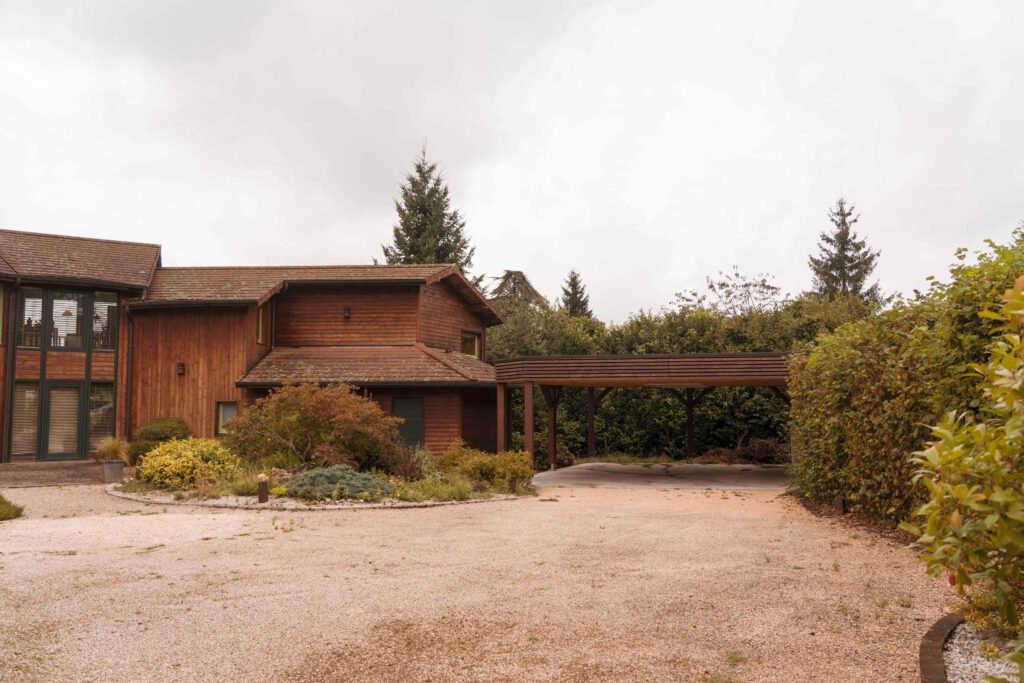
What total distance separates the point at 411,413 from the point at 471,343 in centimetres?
556

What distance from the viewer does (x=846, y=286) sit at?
5219cm

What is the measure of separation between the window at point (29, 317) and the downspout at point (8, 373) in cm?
15

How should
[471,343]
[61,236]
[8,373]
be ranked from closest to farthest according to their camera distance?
1. [8,373]
2. [61,236]
3. [471,343]

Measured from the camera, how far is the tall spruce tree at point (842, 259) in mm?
52281

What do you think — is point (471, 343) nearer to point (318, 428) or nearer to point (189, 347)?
point (189, 347)

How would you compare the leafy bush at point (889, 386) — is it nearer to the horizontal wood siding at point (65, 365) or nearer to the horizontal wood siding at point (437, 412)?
the horizontal wood siding at point (437, 412)

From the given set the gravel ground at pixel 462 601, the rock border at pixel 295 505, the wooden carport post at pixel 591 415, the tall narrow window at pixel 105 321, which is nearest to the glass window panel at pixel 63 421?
the tall narrow window at pixel 105 321

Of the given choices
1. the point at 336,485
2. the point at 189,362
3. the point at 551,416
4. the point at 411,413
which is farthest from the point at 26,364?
the point at 551,416

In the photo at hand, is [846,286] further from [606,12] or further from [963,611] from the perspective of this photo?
[963,611]

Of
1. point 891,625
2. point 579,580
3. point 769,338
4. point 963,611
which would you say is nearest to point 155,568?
point 579,580

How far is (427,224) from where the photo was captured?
4312cm

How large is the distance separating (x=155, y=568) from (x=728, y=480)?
14.3m

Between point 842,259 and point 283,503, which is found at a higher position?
point 842,259

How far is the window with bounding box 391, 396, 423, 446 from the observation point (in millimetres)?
20891
